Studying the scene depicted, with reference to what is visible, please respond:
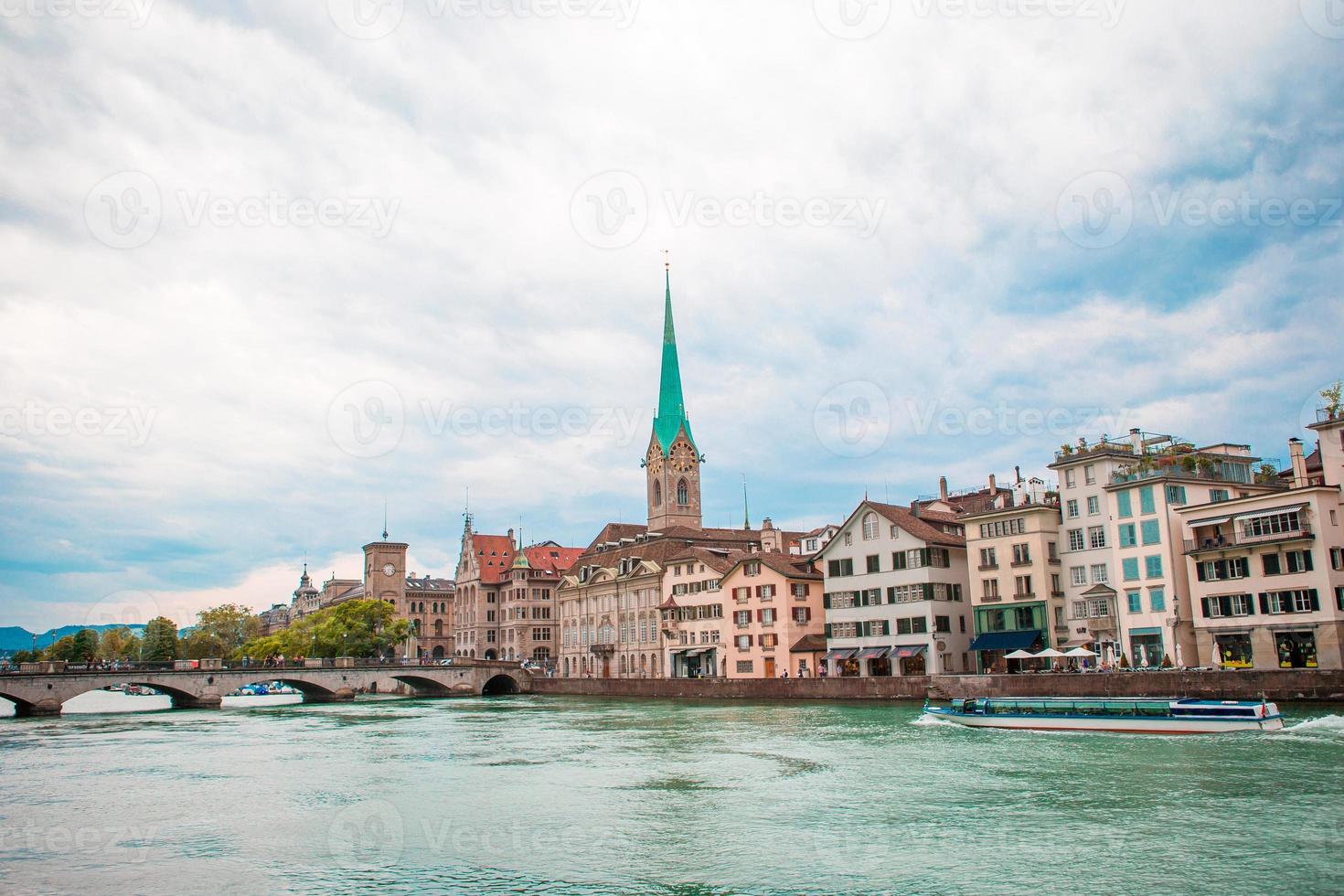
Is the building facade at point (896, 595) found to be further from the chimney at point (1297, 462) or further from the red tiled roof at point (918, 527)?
the chimney at point (1297, 462)

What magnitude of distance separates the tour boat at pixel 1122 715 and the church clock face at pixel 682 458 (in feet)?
345

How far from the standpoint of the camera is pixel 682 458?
161250 millimetres

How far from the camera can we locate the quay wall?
5141 cm

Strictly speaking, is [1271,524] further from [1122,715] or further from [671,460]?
[671,460]

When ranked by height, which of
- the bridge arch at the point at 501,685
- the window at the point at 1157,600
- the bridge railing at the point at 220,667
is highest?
the window at the point at 1157,600

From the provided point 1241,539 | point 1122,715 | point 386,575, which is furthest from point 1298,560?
point 386,575

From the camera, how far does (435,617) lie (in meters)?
197

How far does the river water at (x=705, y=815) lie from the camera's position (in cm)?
2300

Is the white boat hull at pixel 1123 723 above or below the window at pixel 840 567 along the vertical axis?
below

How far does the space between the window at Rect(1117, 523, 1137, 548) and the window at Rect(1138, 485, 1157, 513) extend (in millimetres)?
1274

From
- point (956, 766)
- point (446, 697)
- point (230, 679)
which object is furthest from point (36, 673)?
point (956, 766)

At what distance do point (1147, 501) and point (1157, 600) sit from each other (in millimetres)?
5863

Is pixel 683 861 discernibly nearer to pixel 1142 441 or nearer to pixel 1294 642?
pixel 1294 642

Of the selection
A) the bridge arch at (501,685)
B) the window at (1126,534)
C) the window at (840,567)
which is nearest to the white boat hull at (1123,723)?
the window at (1126,534)
